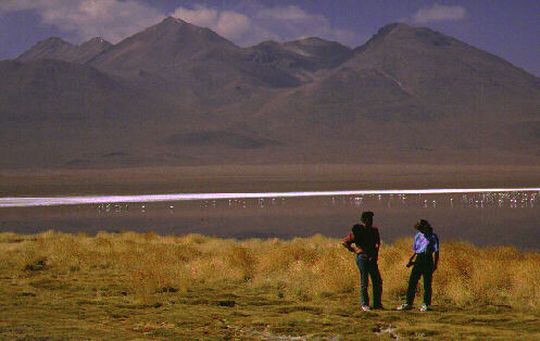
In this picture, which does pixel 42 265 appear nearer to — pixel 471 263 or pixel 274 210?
pixel 471 263

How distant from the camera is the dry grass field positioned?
12516mm

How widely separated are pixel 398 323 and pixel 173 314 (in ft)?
12.3

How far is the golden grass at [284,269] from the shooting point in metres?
16.0

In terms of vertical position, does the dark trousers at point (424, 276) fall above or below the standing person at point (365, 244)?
below

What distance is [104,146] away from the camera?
574ft

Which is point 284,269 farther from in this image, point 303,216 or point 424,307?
point 303,216

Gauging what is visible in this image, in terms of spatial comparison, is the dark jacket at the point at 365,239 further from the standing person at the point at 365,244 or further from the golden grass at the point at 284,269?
the golden grass at the point at 284,269

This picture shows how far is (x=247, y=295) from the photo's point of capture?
16.6 metres

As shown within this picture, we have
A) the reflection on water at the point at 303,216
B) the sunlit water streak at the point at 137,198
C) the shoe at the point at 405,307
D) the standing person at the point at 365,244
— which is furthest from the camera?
the sunlit water streak at the point at 137,198

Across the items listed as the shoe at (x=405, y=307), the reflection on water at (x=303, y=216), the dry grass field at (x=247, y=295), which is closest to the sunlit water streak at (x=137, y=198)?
the reflection on water at (x=303, y=216)

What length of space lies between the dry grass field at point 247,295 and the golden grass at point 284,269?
31mm

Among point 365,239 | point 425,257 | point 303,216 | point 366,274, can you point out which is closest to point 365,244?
point 365,239

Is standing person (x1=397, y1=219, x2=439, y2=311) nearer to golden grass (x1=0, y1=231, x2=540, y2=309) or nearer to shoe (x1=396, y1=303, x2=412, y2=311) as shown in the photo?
shoe (x1=396, y1=303, x2=412, y2=311)

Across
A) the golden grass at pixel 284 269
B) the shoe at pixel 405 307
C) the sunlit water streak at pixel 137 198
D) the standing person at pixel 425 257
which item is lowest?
the shoe at pixel 405 307
